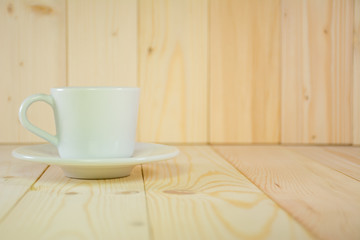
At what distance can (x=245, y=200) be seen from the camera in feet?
1.70

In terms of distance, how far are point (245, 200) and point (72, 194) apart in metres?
0.20

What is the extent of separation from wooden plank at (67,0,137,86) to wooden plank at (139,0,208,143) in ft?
0.09

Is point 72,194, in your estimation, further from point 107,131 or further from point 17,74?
point 17,74

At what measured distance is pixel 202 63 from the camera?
1.09 m

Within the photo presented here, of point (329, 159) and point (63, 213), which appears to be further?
point (329, 159)

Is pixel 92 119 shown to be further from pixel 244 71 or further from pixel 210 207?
pixel 244 71

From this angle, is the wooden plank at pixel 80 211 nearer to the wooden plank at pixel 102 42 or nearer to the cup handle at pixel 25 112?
→ the cup handle at pixel 25 112

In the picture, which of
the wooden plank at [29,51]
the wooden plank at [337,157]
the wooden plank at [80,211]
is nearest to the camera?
the wooden plank at [80,211]

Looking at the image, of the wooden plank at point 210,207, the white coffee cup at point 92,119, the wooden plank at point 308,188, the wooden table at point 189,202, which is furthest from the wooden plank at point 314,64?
the white coffee cup at point 92,119

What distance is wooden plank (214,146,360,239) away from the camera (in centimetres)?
43

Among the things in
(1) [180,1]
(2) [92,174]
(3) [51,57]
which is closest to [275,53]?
(1) [180,1]

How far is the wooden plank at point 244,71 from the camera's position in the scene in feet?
3.57

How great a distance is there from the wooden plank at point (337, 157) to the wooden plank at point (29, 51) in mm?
572

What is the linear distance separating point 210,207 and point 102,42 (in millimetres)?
688
